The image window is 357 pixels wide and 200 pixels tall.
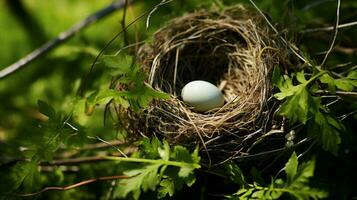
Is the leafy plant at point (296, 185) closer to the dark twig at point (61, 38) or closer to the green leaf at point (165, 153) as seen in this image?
the green leaf at point (165, 153)

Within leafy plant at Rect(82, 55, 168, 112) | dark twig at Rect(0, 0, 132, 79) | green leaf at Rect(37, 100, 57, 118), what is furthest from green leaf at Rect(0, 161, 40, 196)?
dark twig at Rect(0, 0, 132, 79)

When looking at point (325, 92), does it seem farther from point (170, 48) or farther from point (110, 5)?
point (110, 5)

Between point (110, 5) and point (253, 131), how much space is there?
1.17 metres

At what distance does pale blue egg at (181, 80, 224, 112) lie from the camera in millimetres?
1753

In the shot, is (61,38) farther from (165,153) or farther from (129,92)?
(165,153)

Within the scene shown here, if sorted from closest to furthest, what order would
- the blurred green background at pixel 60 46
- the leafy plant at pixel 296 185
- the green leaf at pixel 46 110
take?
the leafy plant at pixel 296 185 < the green leaf at pixel 46 110 < the blurred green background at pixel 60 46

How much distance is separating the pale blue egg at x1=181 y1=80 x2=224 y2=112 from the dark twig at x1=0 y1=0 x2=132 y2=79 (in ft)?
2.62

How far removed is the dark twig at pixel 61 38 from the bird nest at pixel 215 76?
0.63m

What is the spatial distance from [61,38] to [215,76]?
77 centimetres

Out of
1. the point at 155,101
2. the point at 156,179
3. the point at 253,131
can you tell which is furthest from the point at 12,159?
the point at 253,131

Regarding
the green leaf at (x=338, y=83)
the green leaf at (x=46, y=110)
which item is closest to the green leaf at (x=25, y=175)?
the green leaf at (x=46, y=110)

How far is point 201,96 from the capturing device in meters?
1.75

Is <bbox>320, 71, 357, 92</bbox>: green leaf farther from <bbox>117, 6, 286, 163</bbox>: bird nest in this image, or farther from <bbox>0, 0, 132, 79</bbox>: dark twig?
<bbox>0, 0, 132, 79</bbox>: dark twig

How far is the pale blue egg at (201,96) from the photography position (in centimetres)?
175
